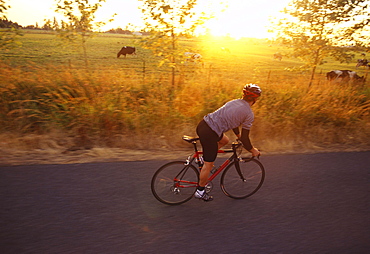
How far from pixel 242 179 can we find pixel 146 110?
400 centimetres

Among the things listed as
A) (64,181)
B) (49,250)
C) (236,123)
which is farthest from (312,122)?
(49,250)

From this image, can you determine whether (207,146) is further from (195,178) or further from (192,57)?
(192,57)

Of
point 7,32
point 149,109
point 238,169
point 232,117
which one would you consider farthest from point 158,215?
point 7,32

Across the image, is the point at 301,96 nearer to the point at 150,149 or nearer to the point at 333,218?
the point at 150,149

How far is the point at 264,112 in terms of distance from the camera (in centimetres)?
839

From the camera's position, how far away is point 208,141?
3.97m

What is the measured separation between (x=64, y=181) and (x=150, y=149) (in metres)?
2.32

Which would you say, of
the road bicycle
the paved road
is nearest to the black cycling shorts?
the road bicycle

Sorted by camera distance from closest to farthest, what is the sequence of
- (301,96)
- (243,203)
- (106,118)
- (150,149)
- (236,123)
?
1. (236,123)
2. (243,203)
3. (150,149)
4. (106,118)
5. (301,96)

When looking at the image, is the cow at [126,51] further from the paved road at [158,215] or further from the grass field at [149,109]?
the paved road at [158,215]

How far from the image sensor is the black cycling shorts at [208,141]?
3949mm

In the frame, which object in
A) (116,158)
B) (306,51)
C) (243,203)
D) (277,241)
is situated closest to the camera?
(277,241)

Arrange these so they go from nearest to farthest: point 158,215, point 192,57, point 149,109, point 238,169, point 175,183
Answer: point 158,215
point 175,183
point 238,169
point 149,109
point 192,57

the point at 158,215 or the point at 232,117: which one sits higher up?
the point at 232,117
